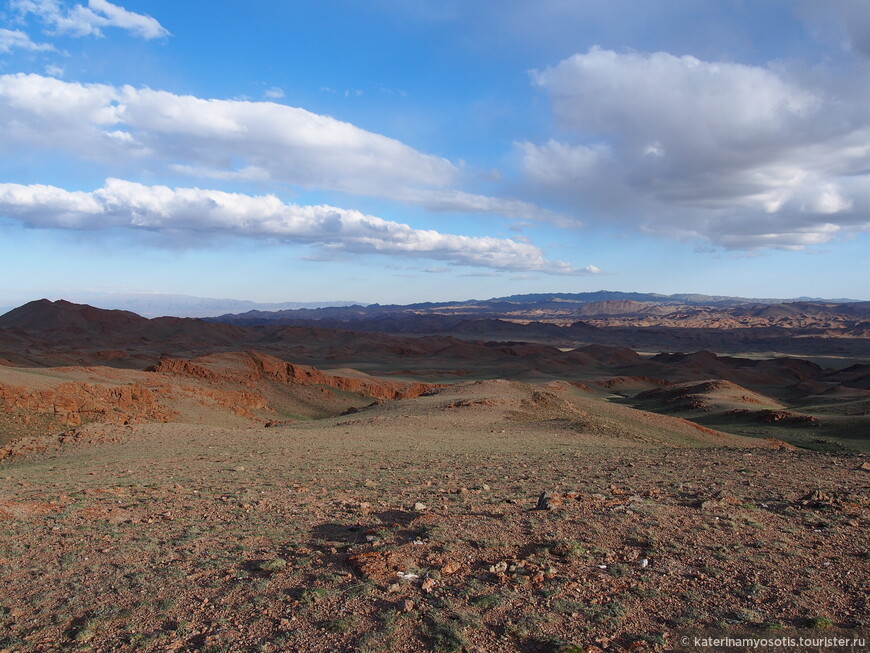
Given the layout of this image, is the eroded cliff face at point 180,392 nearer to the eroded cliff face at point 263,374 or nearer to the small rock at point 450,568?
the eroded cliff face at point 263,374

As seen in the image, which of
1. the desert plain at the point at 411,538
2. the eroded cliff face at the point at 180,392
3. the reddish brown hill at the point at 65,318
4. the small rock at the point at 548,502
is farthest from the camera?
the reddish brown hill at the point at 65,318

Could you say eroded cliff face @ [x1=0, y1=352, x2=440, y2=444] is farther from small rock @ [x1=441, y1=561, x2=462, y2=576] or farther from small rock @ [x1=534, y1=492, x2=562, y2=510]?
small rock @ [x1=441, y1=561, x2=462, y2=576]

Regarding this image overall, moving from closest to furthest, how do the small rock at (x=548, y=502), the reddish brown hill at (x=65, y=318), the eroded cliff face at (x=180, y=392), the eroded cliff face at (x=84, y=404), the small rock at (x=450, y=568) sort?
the small rock at (x=450, y=568)
the small rock at (x=548, y=502)
the eroded cliff face at (x=84, y=404)
the eroded cliff face at (x=180, y=392)
the reddish brown hill at (x=65, y=318)

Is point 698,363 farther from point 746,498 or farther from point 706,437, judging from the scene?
point 746,498

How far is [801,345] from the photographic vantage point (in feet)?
352

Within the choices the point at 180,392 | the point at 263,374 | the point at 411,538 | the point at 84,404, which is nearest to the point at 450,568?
the point at 411,538

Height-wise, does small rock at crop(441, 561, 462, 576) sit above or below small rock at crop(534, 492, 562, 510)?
above

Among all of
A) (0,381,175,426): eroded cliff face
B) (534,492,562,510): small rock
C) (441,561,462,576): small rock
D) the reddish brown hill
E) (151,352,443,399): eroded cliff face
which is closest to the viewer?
(441,561,462,576): small rock

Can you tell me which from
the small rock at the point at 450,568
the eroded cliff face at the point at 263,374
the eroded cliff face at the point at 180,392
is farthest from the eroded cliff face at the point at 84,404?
the small rock at the point at 450,568

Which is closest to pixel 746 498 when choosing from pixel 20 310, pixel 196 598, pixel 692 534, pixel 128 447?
pixel 692 534

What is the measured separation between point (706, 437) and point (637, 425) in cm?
258

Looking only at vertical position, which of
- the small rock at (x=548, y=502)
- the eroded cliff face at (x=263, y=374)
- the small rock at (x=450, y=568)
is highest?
the small rock at (x=450, y=568)

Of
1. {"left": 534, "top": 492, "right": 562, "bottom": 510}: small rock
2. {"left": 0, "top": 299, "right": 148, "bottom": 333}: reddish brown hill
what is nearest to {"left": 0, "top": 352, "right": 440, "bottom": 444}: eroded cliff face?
{"left": 534, "top": 492, "right": 562, "bottom": 510}: small rock

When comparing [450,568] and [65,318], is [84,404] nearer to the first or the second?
[450,568]
